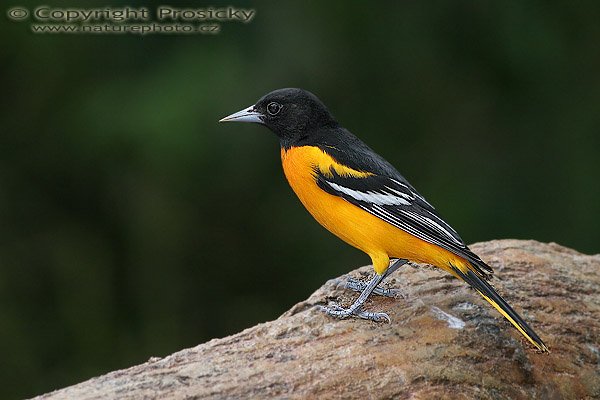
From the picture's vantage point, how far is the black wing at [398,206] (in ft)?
18.3

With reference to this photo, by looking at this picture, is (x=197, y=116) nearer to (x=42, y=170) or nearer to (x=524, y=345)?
(x=42, y=170)

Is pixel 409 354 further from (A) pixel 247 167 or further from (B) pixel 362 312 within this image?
(A) pixel 247 167

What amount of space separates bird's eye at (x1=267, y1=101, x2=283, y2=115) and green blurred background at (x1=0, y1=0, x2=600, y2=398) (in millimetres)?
2618

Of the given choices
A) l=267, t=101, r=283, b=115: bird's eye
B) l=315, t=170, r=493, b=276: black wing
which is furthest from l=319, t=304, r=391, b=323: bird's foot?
l=267, t=101, r=283, b=115: bird's eye

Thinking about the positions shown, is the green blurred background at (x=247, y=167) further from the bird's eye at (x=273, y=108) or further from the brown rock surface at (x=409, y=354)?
the brown rock surface at (x=409, y=354)

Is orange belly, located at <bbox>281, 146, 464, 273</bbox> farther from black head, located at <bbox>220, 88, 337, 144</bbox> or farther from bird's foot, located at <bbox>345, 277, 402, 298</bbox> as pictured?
bird's foot, located at <bbox>345, 277, 402, 298</bbox>

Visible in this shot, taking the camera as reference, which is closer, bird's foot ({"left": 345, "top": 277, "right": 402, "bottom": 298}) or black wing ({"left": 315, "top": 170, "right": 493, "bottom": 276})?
black wing ({"left": 315, "top": 170, "right": 493, "bottom": 276})

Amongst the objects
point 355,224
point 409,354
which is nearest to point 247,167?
point 355,224

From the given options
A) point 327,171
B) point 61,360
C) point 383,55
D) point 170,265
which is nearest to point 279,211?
point 170,265

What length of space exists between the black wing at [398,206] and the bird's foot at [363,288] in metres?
0.60

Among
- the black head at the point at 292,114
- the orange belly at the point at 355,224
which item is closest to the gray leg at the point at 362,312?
the orange belly at the point at 355,224

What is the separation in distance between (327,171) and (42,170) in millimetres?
4524

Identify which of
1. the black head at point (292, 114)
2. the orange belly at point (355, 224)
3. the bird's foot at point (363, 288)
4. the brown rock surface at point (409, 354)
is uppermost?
the black head at point (292, 114)

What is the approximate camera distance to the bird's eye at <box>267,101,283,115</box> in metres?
6.24
